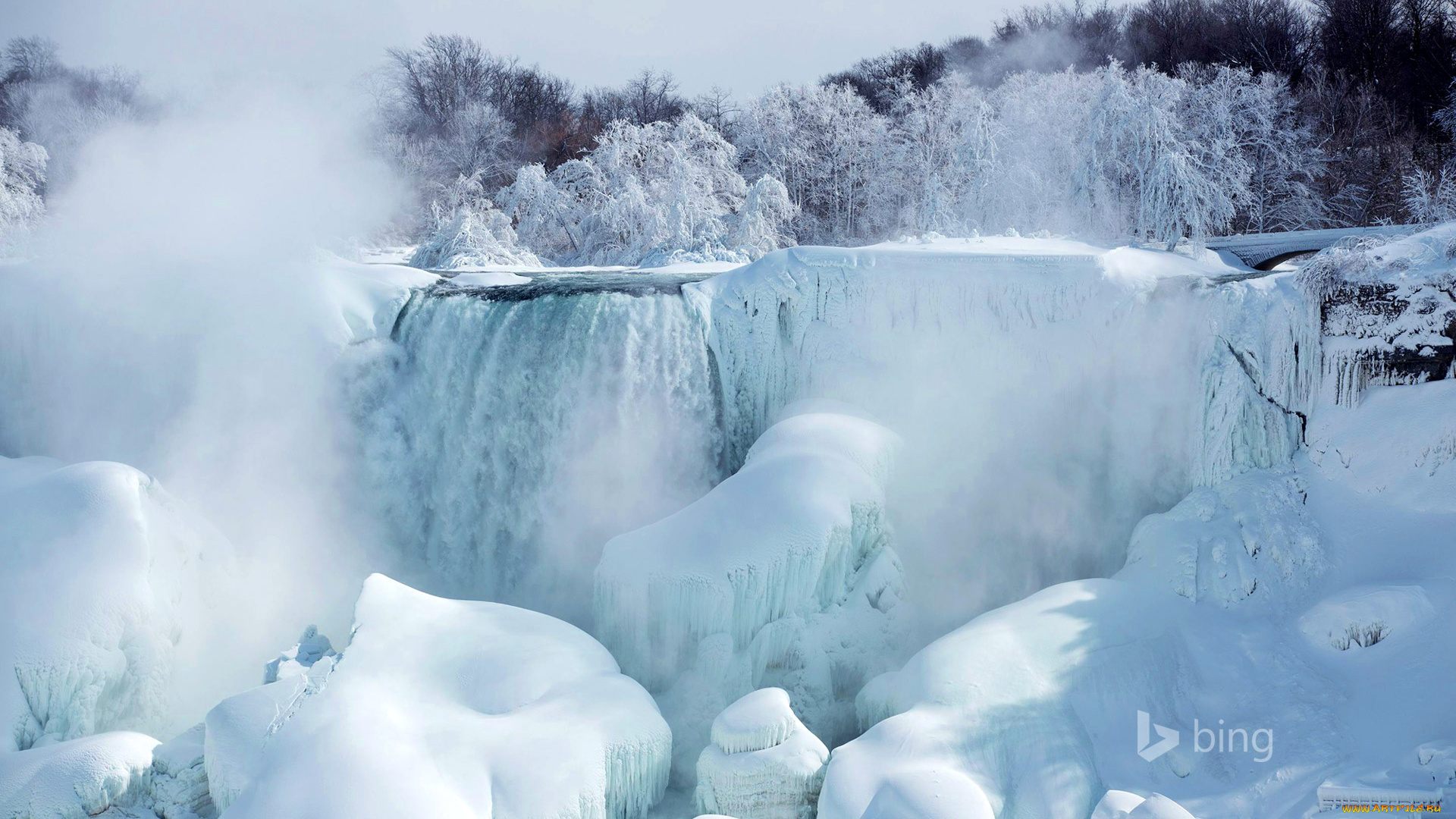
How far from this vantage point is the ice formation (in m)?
4.87

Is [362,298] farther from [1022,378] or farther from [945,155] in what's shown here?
[945,155]

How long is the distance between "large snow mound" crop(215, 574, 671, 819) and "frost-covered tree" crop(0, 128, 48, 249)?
57.1 feet

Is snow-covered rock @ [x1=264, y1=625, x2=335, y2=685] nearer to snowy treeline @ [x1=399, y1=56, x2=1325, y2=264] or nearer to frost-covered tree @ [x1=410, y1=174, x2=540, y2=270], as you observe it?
frost-covered tree @ [x1=410, y1=174, x2=540, y2=270]

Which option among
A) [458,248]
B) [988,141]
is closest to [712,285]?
[458,248]

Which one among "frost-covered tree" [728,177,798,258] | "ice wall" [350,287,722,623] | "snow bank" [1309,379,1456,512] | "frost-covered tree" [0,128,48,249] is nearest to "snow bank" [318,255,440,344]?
"ice wall" [350,287,722,623]

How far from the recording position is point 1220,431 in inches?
262

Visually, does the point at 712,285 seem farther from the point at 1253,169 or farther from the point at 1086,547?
the point at 1253,169

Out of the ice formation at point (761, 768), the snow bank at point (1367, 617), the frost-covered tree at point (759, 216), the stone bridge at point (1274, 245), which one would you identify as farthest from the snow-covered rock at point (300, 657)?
the frost-covered tree at point (759, 216)

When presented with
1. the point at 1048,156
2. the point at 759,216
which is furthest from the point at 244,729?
the point at 1048,156

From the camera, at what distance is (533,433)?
345 inches

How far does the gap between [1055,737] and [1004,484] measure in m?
3.22

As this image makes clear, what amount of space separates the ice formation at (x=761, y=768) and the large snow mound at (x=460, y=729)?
0.38 metres

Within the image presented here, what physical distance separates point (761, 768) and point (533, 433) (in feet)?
15.7

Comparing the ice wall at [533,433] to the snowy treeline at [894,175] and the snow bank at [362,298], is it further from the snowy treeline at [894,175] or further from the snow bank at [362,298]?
the snowy treeline at [894,175]
